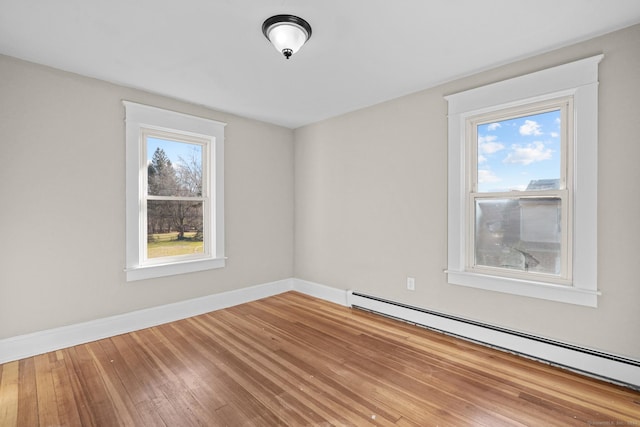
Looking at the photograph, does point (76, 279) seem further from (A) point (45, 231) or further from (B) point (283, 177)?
(B) point (283, 177)

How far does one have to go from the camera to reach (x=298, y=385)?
2.15m

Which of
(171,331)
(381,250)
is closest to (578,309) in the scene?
(381,250)

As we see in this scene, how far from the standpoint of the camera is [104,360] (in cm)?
252

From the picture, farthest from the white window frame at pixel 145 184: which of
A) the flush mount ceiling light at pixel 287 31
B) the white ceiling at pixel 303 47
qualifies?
the flush mount ceiling light at pixel 287 31

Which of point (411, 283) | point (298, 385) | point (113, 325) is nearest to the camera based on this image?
point (298, 385)

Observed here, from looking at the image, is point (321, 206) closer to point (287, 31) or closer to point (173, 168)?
point (173, 168)

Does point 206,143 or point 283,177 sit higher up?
point 206,143

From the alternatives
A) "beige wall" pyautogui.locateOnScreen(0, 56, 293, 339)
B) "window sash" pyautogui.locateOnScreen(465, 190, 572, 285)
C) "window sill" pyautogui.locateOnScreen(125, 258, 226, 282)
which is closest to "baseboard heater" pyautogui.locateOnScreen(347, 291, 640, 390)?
"window sash" pyautogui.locateOnScreen(465, 190, 572, 285)

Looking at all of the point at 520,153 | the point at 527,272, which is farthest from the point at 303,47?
the point at 527,272

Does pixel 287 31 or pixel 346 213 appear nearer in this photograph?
pixel 287 31

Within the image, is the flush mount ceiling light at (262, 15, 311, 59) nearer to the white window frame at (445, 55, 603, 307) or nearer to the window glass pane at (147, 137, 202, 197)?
the white window frame at (445, 55, 603, 307)

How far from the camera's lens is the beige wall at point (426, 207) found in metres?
2.14

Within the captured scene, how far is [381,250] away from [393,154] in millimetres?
1155

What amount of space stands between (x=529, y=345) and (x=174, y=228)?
12.5 feet
